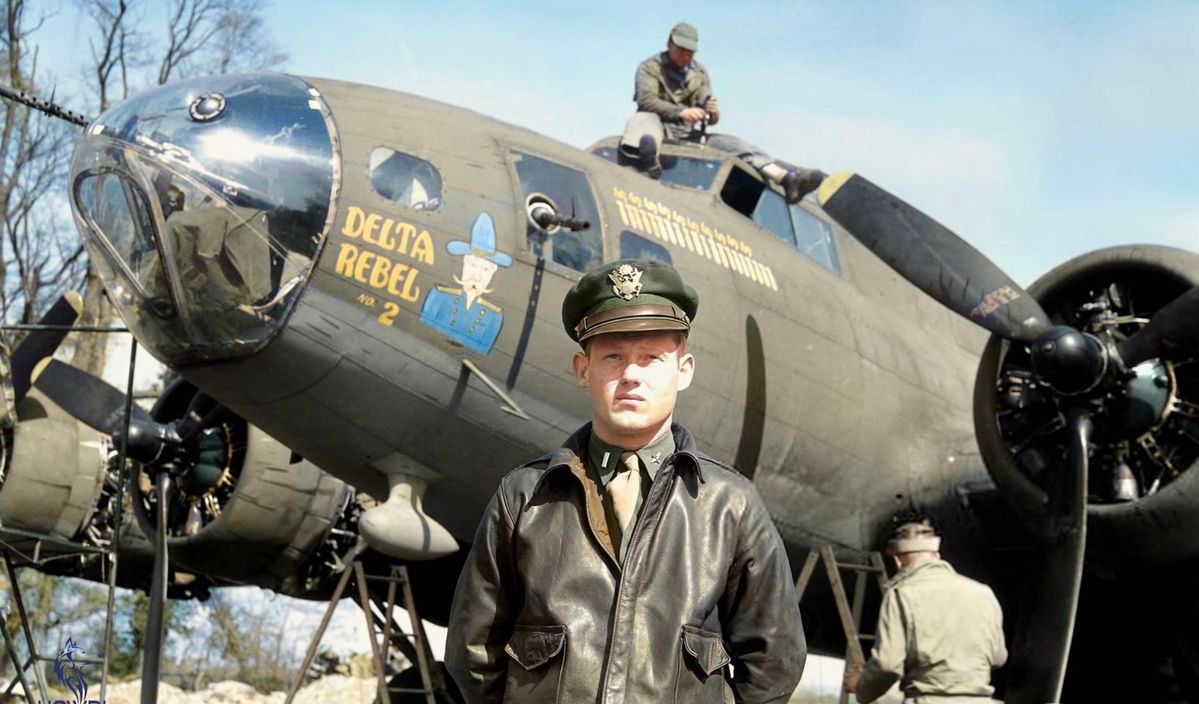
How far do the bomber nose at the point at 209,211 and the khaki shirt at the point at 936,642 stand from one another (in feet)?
9.79

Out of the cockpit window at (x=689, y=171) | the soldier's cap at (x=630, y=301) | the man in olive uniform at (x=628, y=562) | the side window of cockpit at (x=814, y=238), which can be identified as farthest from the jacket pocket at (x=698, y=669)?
the side window of cockpit at (x=814, y=238)

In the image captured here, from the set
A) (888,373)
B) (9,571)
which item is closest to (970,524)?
(888,373)

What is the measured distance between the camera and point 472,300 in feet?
22.7

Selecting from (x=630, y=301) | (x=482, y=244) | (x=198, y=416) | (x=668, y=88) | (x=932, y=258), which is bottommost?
(x=198, y=416)

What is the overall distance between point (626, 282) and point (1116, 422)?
6300 millimetres

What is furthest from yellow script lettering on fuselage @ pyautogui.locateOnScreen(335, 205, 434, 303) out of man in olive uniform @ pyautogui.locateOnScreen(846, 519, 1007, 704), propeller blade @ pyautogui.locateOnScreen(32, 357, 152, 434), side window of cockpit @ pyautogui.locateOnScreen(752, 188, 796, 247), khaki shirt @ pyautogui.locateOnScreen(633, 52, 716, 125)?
propeller blade @ pyautogui.locateOnScreen(32, 357, 152, 434)

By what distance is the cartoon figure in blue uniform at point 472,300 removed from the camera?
685cm

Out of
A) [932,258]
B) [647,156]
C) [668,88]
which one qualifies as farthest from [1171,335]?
[668,88]

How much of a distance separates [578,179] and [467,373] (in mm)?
1369

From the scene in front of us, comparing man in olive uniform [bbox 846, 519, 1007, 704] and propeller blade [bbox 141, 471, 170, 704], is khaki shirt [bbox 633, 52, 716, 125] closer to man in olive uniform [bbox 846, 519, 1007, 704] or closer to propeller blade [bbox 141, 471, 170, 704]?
propeller blade [bbox 141, 471, 170, 704]

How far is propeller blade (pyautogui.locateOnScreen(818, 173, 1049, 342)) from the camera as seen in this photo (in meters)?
8.68

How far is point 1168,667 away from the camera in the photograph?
30.6 ft

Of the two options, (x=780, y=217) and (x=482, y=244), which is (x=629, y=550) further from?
(x=780, y=217)

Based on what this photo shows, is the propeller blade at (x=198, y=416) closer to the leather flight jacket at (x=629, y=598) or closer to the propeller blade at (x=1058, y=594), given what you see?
the propeller blade at (x=1058, y=594)
